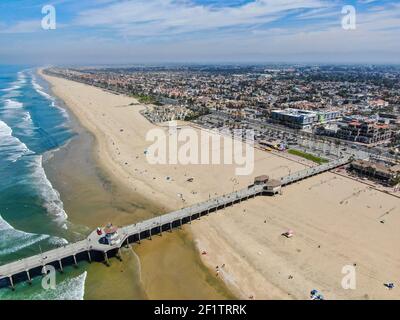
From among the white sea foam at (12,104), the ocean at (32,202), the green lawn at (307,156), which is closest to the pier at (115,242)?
the ocean at (32,202)

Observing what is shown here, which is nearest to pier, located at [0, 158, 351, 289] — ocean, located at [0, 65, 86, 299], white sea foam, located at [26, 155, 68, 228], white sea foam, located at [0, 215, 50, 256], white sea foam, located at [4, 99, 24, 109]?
ocean, located at [0, 65, 86, 299]

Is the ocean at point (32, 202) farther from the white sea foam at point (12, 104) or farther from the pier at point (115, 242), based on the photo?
→ the white sea foam at point (12, 104)

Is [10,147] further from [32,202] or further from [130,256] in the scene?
[130,256]

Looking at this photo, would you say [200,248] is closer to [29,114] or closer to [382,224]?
[382,224]

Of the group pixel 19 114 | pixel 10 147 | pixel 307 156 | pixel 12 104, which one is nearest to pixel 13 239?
pixel 10 147

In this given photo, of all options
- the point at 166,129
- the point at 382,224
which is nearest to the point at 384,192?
the point at 382,224

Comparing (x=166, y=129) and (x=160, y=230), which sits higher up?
(x=166, y=129)
